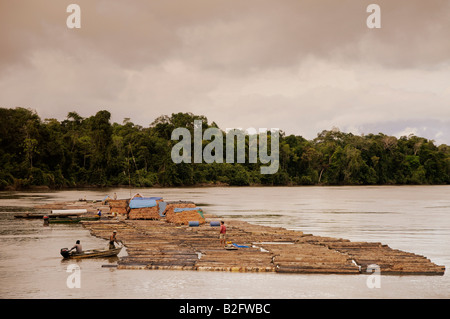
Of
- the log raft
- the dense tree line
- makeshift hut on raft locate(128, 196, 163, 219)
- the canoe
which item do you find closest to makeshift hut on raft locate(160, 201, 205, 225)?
makeshift hut on raft locate(128, 196, 163, 219)

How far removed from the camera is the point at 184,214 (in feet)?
106

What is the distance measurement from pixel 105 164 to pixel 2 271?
3943 inches

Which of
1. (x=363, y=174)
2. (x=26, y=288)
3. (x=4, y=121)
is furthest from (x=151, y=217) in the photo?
(x=363, y=174)

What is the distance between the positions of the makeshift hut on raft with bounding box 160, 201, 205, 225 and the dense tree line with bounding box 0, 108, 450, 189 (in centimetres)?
7128

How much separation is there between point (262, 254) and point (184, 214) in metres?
12.3

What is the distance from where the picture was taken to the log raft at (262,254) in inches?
722

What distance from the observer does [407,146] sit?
469 feet

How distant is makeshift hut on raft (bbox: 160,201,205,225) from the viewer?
32125 millimetres

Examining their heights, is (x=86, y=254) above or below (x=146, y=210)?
below

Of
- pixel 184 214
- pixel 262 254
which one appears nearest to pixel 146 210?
pixel 184 214

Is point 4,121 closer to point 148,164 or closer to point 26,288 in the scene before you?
point 148,164

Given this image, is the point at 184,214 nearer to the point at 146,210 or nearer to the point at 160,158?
the point at 146,210

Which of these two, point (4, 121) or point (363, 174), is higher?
point (4, 121)
